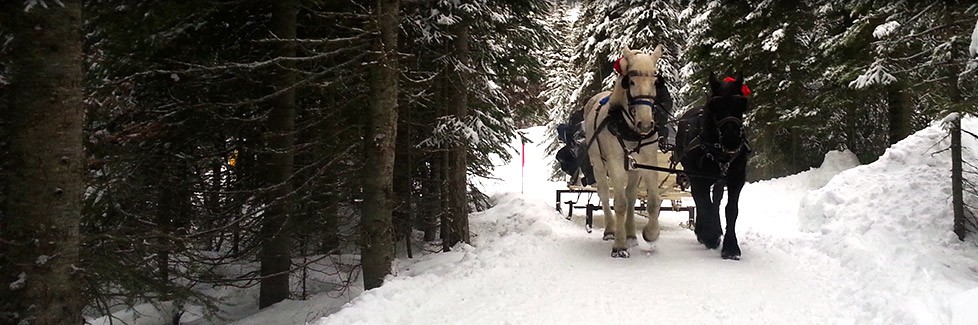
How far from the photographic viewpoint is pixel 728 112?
20.7 ft

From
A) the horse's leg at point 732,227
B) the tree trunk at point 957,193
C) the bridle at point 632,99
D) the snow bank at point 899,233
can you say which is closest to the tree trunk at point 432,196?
the bridle at point 632,99

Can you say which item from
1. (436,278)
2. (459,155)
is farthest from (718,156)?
(459,155)

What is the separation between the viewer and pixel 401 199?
10094mm

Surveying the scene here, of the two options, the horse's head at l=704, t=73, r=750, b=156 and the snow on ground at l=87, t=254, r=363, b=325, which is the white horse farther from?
the snow on ground at l=87, t=254, r=363, b=325

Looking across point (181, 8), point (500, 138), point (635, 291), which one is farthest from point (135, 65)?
point (635, 291)

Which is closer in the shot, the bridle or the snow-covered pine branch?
the bridle

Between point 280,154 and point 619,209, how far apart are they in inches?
181

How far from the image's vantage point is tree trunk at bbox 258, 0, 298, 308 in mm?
7578

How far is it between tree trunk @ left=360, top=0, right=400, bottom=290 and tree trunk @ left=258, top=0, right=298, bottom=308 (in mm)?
1637

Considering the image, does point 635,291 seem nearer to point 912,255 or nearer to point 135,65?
point 912,255

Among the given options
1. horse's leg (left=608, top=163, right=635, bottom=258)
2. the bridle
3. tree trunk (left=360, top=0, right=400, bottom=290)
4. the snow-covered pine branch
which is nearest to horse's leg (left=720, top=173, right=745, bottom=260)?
horse's leg (left=608, top=163, right=635, bottom=258)

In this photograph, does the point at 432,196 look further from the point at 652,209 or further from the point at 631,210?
the point at 652,209

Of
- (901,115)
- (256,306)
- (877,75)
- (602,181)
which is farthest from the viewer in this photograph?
(901,115)

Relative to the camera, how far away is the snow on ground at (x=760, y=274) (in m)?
4.57
